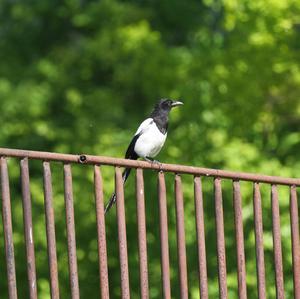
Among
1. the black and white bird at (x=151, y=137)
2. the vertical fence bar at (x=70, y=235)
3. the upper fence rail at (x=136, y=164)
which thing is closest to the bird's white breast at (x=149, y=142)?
the black and white bird at (x=151, y=137)

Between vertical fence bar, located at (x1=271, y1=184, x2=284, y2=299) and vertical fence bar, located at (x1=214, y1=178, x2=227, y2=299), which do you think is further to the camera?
vertical fence bar, located at (x1=271, y1=184, x2=284, y2=299)

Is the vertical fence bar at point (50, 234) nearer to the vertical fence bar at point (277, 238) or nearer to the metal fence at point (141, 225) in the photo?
the metal fence at point (141, 225)

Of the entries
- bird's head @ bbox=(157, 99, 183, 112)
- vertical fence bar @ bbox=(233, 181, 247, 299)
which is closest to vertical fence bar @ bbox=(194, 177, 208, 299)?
vertical fence bar @ bbox=(233, 181, 247, 299)

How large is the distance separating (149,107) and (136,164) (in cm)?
1818

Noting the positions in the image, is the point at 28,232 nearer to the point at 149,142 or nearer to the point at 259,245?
the point at 259,245

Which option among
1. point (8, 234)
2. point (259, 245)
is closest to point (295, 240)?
point (259, 245)

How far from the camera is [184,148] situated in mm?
17609

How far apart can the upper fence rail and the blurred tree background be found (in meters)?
7.66

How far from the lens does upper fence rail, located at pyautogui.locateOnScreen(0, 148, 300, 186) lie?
5741mm

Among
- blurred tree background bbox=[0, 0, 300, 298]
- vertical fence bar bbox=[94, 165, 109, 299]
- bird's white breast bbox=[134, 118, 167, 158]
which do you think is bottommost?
vertical fence bar bbox=[94, 165, 109, 299]

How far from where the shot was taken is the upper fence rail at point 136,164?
18.8 feet

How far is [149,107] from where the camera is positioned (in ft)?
80.5

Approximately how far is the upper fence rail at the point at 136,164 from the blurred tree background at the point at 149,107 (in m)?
7.66

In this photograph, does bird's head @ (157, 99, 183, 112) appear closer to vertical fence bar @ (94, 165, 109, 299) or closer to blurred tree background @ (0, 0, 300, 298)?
blurred tree background @ (0, 0, 300, 298)
